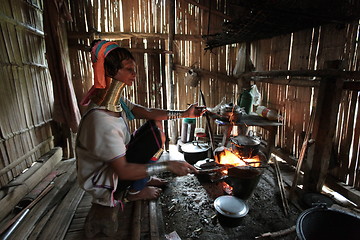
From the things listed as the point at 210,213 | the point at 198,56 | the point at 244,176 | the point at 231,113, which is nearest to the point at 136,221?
the point at 210,213

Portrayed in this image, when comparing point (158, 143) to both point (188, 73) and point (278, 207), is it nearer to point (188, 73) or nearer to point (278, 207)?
point (278, 207)

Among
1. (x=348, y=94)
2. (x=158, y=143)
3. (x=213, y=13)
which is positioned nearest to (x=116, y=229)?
(x=158, y=143)

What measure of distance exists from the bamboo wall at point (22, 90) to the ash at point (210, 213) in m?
2.49

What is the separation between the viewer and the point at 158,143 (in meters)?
2.65

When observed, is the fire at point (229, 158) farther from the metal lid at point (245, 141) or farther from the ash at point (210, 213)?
the ash at point (210, 213)

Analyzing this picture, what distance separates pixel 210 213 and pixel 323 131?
6.93 feet

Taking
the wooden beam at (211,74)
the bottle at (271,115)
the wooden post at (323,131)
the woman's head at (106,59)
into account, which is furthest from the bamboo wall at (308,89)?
the woman's head at (106,59)

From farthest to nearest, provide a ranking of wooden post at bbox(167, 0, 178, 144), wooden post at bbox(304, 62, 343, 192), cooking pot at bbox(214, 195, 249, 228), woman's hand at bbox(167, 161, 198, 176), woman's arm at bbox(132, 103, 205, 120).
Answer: wooden post at bbox(167, 0, 178, 144) → woman's arm at bbox(132, 103, 205, 120) → wooden post at bbox(304, 62, 343, 192) → cooking pot at bbox(214, 195, 249, 228) → woman's hand at bbox(167, 161, 198, 176)

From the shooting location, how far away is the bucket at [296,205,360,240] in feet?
6.25

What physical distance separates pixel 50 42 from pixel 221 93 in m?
4.38

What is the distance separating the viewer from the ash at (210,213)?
8.51 ft

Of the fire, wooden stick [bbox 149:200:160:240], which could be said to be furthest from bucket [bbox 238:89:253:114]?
wooden stick [bbox 149:200:160:240]

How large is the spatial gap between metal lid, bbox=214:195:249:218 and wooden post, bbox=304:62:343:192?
4.43ft

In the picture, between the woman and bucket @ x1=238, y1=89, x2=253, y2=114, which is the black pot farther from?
bucket @ x1=238, y1=89, x2=253, y2=114
